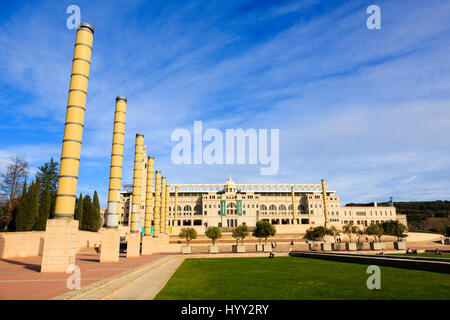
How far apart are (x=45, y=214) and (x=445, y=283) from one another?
44.9 meters

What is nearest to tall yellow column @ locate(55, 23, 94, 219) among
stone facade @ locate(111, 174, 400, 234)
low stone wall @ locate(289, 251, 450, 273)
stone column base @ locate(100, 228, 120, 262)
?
stone column base @ locate(100, 228, 120, 262)

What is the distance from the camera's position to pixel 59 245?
1608 centimetres

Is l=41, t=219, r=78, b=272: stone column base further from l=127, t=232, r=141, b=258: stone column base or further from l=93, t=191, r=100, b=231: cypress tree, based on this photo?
l=93, t=191, r=100, b=231: cypress tree

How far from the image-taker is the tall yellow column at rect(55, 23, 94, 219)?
57.7 ft

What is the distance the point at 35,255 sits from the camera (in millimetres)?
29281

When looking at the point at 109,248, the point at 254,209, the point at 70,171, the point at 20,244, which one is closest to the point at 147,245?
the point at 20,244

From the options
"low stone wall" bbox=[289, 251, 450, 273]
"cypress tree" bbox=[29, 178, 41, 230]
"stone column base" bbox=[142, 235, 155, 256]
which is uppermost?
"cypress tree" bbox=[29, 178, 41, 230]

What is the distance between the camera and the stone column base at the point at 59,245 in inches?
619

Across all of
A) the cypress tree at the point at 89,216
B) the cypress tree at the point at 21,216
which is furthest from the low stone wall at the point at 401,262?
the cypress tree at the point at 89,216

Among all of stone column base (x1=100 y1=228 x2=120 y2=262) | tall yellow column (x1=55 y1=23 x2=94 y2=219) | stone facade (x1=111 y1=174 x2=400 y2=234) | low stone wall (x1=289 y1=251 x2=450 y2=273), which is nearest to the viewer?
low stone wall (x1=289 y1=251 x2=450 y2=273)

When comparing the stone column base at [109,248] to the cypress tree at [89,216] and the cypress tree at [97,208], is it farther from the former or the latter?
the cypress tree at [97,208]

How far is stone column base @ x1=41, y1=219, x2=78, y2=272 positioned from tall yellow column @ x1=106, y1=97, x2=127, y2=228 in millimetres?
10164

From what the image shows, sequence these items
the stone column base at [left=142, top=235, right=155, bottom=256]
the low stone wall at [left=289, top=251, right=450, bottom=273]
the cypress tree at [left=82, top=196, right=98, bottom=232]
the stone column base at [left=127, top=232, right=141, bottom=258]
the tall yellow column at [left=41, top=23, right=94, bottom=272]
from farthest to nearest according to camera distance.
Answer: the cypress tree at [left=82, top=196, right=98, bottom=232], the stone column base at [left=142, top=235, right=155, bottom=256], the stone column base at [left=127, top=232, right=141, bottom=258], the tall yellow column at [left=41, top=23, right=94, bottom=272], the low stone wall at [left=289, top=251, right=450, bottom=273]
